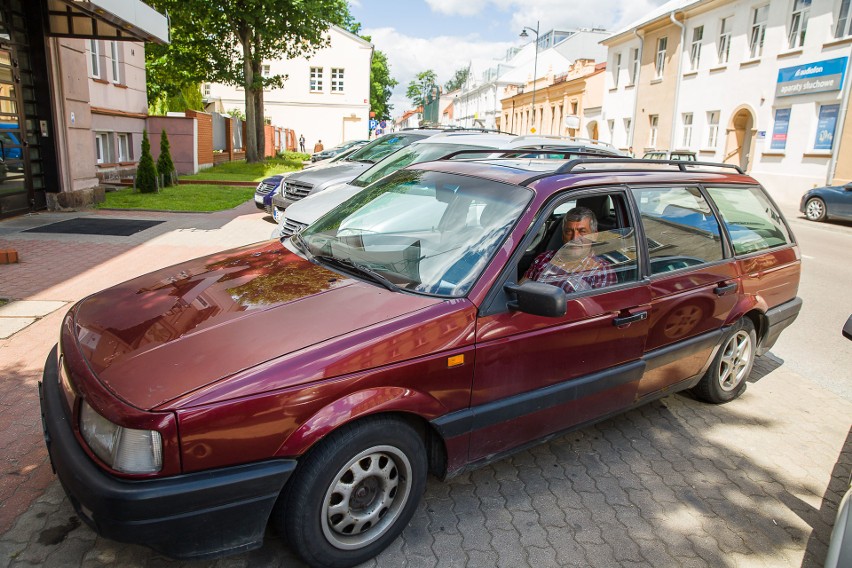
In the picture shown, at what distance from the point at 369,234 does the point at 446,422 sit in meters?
1.32

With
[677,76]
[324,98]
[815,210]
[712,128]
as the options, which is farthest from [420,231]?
[324,98]

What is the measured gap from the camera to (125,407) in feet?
7.04

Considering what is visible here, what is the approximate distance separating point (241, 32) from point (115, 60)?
845 cm

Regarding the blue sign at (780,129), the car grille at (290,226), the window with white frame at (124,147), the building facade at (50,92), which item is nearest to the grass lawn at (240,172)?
the window with white frame at (124,147)

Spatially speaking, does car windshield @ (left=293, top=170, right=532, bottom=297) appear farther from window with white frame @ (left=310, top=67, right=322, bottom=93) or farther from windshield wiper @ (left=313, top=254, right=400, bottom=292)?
window with white frame @ (left=310, top=67, right=322, bottom=93)

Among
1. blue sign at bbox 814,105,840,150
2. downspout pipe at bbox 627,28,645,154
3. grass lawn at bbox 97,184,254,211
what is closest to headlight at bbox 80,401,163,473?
grass lawn at bbox 97,184,254,211

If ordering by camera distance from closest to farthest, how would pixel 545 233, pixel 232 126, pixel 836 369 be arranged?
pixel 545 233 < pixel 836 369 < pixel 232 126

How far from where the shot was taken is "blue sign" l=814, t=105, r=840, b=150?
20047 mm

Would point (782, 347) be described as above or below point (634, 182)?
Answer: below

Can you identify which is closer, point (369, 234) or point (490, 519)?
point (490, 519)

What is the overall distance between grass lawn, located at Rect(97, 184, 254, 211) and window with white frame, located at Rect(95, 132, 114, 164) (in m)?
1.55

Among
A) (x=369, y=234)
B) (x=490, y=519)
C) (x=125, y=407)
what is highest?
(x=369, y=234)

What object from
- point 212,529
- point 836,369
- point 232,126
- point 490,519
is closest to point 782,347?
point 836,369

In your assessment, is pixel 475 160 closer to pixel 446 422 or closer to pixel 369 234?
pixel 369 234
